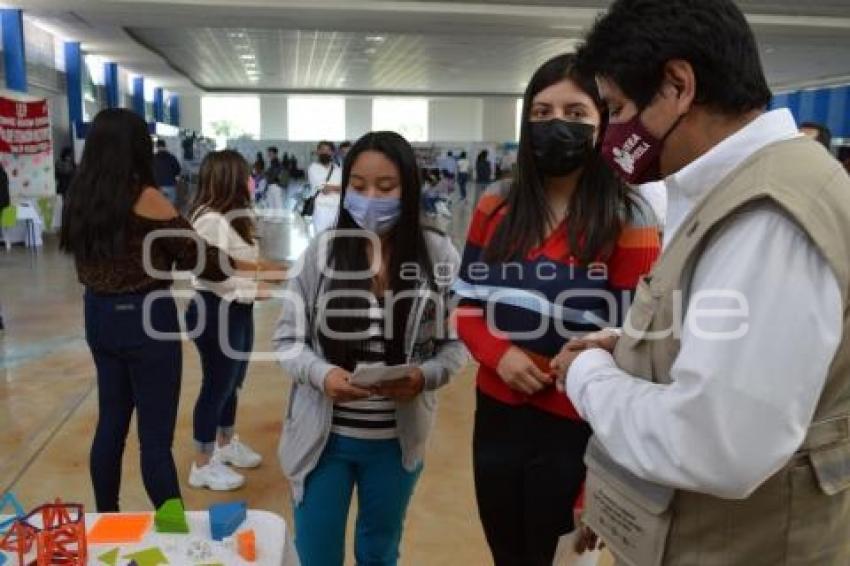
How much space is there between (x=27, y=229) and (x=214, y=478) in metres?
8.49

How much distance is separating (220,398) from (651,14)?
249 centimetres

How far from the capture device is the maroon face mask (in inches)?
37.1

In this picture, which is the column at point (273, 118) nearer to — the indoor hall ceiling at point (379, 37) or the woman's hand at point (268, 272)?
the indoor hall ceiling at point (379, 37)

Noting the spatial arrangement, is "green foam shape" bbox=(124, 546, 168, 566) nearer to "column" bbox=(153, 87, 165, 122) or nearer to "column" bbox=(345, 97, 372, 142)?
"column" bbox=(153, 87, 165, 122)

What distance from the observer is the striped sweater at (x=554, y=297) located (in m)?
1.52

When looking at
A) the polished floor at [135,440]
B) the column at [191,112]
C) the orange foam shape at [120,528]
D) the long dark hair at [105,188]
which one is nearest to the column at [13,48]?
the polished floor at [135,440]

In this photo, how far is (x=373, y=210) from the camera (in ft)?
5.74

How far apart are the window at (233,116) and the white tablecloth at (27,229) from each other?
2179cm

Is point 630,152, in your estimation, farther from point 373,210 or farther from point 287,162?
point 287,162

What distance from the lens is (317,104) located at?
104 feet

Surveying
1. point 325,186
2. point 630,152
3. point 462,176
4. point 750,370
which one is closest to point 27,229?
point 325,186

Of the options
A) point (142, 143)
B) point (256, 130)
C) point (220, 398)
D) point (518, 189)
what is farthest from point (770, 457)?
point (256, 130)

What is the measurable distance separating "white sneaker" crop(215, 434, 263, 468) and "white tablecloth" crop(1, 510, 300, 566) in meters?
1.86

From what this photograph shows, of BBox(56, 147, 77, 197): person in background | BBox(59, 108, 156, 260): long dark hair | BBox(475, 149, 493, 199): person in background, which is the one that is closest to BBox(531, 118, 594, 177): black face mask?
BBox(59, 108, 156, 260): long dark hair
